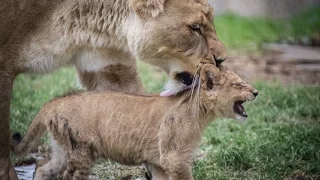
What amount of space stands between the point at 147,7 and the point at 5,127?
1089 millimetres

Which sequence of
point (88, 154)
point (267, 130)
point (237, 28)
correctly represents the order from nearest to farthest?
point (88, 154)
point (267, 130)
point (237, 28)

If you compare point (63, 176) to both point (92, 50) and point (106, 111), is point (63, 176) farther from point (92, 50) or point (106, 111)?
point (92, 50)

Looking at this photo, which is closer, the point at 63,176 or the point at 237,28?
the point at 63,176

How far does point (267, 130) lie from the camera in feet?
19.5

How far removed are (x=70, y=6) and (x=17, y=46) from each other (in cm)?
41

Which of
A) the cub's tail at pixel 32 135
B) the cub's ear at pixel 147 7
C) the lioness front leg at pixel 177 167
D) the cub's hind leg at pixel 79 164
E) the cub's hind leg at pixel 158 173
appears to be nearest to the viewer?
the lioness front leg at pixel 177 167

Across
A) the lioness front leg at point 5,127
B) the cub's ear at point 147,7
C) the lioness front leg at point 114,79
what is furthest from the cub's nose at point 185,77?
the lioness front leg at point 5,127

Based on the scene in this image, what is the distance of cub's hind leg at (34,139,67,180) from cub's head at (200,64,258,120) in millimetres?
853

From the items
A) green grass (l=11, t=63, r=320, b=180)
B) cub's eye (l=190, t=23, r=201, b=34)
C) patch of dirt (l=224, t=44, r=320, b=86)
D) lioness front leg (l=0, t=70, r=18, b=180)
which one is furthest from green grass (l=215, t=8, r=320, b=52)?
lioness front leg (l=0, t=70, r=18, b=180)

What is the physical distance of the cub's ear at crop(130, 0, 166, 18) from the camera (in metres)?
4.68

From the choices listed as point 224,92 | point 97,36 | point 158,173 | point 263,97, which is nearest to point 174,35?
point 97,36

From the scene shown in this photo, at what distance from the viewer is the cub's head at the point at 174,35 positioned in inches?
179

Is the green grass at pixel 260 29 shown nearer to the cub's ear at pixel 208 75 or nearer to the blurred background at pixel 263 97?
the blurred background at pixel 263 97

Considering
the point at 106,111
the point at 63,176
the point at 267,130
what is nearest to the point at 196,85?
the point at 106,111
